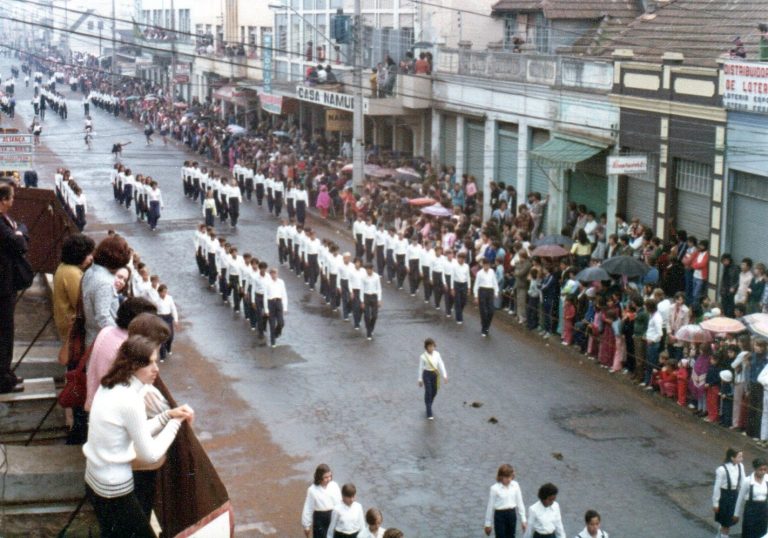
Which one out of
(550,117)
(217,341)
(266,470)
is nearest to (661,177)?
(550,117)

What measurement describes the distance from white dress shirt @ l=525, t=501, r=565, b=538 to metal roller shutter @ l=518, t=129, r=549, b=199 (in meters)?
18.8

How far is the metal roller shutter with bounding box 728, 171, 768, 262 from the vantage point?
21.8 metres

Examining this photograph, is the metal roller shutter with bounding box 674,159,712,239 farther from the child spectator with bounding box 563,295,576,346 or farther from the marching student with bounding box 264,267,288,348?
the marching student with bounding box 264,267,288,348

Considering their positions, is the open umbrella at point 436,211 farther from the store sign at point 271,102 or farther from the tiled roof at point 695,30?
the store sign at point 271,102

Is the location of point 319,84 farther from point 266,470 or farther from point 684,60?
point 266,470

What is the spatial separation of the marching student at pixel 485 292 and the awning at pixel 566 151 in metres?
6.13

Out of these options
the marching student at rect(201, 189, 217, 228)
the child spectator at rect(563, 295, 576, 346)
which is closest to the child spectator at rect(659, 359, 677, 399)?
the child spectator at rect(563, 295, 576, 346)

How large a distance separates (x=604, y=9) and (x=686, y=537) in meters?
22.6

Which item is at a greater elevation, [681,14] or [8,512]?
[681,14]

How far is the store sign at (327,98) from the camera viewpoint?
3962 centimetres

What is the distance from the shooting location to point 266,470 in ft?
49.3

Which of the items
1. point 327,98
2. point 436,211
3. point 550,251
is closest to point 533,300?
point 550,251

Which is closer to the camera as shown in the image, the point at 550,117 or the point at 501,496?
the point at 501,496

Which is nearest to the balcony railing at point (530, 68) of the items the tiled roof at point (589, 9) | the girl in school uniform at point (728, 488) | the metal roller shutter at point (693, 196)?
the tiled roof at point (589, 9)
